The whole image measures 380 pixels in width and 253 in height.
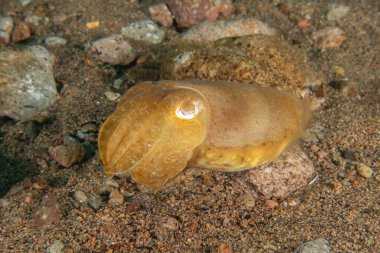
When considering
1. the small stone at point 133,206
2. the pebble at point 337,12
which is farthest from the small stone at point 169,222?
the pebble at point 337,12

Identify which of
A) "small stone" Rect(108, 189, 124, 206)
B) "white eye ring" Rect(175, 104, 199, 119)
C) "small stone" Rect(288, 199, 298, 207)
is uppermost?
"white eye ring" Rect(175, 104, 199, 119)

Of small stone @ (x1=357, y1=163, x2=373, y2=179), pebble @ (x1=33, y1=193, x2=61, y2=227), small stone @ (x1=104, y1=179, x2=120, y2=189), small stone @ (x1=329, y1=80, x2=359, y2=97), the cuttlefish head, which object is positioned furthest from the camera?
small stone @ (x1=329, y1=80, x2=359, y2=97)

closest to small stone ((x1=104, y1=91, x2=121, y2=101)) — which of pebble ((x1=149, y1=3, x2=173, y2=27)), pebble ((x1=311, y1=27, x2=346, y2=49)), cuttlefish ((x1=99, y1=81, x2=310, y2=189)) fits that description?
cuttlefish ((x1=99, y1=81, x2=310, y2=189))

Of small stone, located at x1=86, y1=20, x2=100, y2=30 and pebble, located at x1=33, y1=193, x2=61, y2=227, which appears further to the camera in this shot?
small stone, located at x1=86, y1=20, x2=100, y2=30

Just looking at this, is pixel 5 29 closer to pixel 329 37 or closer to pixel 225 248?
pixel 225 248

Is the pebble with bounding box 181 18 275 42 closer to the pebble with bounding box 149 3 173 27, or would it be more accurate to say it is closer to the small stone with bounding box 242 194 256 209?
the pebble with bounding box 149 3 173 27

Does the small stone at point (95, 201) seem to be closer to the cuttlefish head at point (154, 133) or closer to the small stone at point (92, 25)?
the cuttlefish head at point (154, 133)
